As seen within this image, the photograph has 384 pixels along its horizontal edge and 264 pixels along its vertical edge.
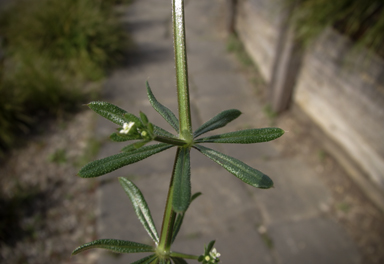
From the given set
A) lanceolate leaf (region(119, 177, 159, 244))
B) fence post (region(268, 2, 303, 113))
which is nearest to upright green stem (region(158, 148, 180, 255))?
lanceolate leaf (region(119, 177, 159, 244))

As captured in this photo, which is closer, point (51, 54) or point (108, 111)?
point (108, 111)

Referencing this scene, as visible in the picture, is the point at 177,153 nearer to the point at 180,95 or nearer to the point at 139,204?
the point at 180,95

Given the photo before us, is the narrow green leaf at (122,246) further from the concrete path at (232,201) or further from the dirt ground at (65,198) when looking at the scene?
the dirt ground at (65,198)

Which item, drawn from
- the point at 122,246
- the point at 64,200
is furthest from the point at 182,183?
the point at 64,200

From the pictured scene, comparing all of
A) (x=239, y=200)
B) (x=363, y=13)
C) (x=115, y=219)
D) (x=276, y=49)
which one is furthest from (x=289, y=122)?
(x=115, y=219)

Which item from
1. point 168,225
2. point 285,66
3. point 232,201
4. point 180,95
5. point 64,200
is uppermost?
point 285,66

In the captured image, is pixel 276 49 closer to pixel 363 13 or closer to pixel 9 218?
pixel 363 13

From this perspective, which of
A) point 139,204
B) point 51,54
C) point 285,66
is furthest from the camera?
point 51,54
